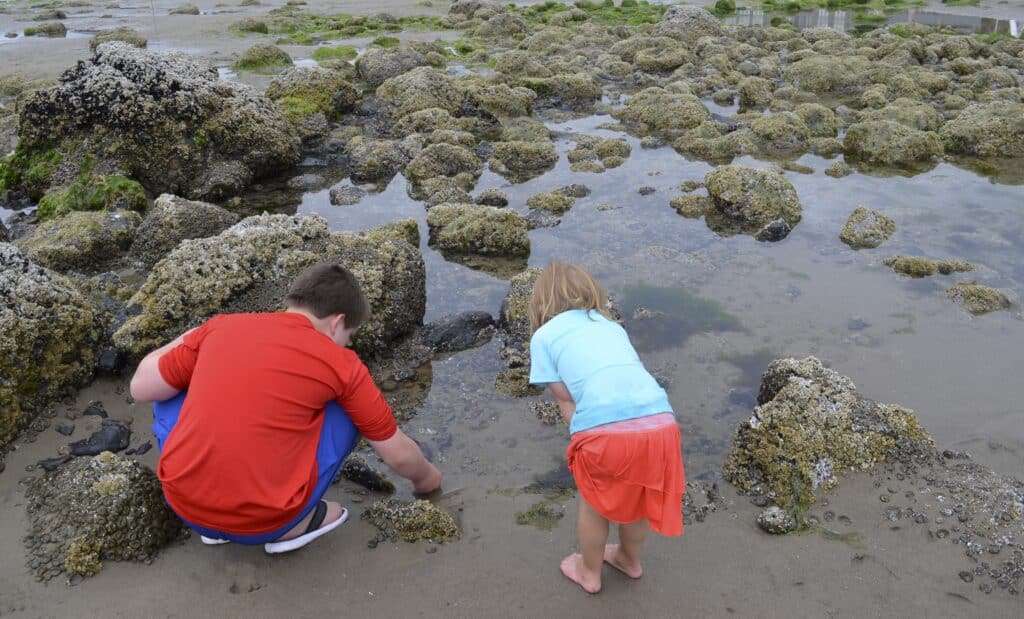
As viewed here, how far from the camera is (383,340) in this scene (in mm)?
6852

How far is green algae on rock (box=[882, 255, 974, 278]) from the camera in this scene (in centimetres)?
816

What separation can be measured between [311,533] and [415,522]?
25.9 inches

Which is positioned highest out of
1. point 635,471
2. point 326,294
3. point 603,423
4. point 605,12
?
point 605,12

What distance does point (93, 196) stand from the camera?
32.7 ft

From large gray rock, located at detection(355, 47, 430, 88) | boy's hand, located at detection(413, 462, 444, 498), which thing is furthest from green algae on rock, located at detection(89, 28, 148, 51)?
boy's hand, located at detection(413, 462, 444, 498)

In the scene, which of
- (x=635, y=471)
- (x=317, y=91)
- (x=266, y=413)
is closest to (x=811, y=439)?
(x=635, y=471)

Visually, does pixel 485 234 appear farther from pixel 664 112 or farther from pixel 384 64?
pixel 384 64

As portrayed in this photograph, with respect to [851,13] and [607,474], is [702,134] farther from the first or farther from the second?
[851,13]

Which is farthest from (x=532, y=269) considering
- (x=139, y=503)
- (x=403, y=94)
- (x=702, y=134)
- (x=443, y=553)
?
(x=403, y=94)

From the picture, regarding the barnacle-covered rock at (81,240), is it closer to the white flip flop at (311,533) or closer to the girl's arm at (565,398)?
the white flip flop at (311,533)

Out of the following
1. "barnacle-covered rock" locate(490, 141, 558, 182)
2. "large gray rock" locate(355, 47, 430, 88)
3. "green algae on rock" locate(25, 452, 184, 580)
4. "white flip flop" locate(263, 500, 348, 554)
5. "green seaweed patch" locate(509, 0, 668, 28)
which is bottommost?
"white flip flop" locate(263, 500, 348, 554)

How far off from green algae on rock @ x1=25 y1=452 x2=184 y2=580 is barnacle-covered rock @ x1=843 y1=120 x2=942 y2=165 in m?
11.9

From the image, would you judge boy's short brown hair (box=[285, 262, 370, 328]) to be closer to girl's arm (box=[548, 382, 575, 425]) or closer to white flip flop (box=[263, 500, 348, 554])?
white flip flop (box=[263, 500, 348, 554])

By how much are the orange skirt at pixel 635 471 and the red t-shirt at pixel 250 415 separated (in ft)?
4.62
